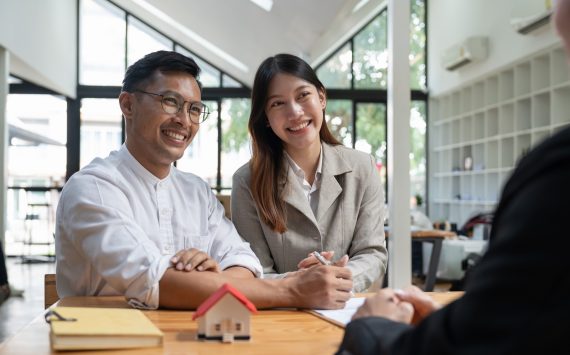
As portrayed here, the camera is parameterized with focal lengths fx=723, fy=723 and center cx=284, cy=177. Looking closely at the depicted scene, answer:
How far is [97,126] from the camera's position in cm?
1290

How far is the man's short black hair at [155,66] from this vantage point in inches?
76.6

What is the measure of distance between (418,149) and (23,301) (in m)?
8.01

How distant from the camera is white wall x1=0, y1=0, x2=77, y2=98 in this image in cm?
852

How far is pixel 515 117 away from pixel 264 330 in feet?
29.6

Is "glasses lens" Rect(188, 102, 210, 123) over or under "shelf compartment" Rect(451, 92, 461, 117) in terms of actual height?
under

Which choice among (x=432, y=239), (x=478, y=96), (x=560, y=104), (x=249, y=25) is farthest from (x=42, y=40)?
(x=560, y=104)

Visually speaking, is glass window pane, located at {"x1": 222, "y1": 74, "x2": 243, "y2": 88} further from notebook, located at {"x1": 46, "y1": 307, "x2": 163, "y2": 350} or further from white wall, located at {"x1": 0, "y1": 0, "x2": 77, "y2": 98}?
notebook, located at {"x1": 46, "y1": 307, "x2": 163, "y2": 350}

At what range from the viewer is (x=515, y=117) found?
384 inches

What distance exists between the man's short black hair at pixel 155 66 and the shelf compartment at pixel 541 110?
7.98 metres

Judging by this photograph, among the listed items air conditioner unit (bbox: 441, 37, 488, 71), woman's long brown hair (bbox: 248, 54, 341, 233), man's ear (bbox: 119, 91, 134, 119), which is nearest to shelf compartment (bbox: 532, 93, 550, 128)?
air conditioner unit (bbox: 441, 37, 488, 71)

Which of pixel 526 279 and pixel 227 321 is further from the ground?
pixel 526 279

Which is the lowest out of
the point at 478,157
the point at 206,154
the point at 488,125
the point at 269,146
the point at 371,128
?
the point at 269,146

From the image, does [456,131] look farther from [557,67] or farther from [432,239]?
[432,239]

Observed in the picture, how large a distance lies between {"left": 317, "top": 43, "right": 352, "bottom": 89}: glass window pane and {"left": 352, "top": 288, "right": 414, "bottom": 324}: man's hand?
11.8 metres
